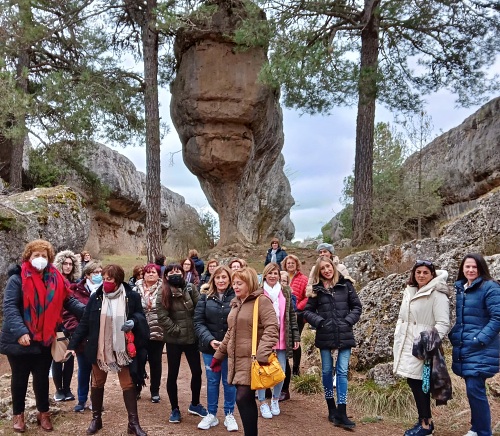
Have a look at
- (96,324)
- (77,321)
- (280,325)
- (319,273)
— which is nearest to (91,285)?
(77,321)

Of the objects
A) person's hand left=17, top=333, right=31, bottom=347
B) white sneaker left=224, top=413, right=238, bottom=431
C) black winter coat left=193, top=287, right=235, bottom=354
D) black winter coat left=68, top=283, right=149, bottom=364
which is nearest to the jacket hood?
black winter coat left=193, top=287, right=235, bottom=354

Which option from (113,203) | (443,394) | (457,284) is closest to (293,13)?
(457,284)

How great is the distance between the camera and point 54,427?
4625 mm

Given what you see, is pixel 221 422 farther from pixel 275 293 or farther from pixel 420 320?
pixel 420 320

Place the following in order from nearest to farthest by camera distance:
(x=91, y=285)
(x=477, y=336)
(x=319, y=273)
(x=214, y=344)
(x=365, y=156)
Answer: (x=477, y=336)
(x=214, y=344)
(x=319, y=273)
(x=91, y=285)
(x=365, y=156)

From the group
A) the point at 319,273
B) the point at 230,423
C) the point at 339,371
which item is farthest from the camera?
the point at 319,273

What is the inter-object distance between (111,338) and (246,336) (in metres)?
1.32

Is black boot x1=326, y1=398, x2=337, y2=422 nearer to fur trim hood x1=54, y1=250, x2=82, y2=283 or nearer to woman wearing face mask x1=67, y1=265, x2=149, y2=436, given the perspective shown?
woman wearing face mask x1=67, y1=265, x2=149, y2=436

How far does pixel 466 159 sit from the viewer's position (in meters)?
16.4

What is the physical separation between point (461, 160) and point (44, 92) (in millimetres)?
13963

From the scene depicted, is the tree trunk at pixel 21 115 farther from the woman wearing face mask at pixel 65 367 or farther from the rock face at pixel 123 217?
the woman wearing face mask at pixel 65 367

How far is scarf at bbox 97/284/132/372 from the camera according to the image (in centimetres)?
423

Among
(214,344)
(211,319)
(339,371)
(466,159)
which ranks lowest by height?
(339,371)

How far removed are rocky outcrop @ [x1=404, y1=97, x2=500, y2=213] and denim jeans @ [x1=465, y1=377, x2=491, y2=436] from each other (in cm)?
1261
